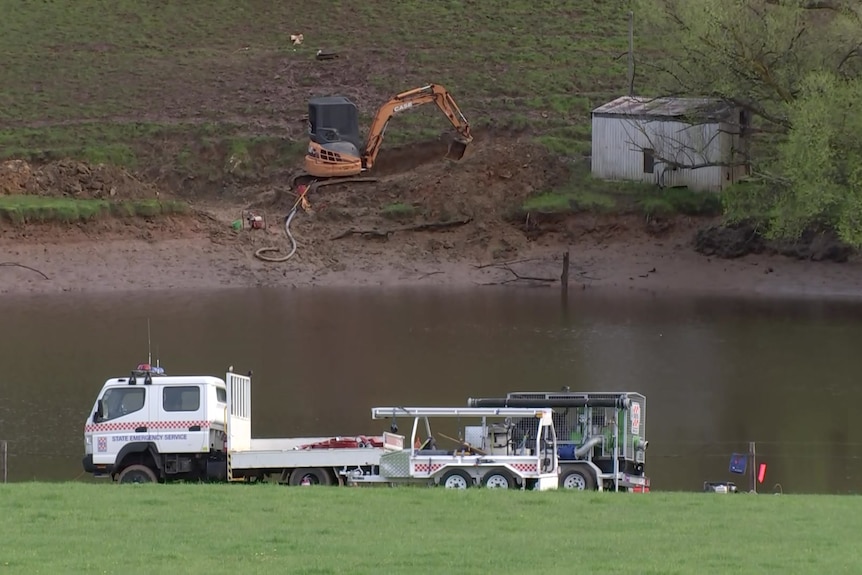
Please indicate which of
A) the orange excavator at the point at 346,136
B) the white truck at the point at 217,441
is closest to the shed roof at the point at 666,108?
the orange excavator at the point at 346,136

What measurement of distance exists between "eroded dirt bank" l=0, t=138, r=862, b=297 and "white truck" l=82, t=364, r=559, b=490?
961 inches

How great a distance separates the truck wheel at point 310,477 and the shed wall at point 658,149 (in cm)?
2893

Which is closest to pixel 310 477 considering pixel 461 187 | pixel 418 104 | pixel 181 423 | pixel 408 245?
pixel 181 423

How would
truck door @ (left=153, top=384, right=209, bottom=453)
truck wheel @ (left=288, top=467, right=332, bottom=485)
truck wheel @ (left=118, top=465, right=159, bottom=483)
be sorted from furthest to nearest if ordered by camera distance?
truck door @ (left=153, top=384, right=209, bottom=453), truck wheel @ (left=118, top=465, right=159, bottom=483), truck wheel @ (left=288, top=467, right=332, bottom=485)

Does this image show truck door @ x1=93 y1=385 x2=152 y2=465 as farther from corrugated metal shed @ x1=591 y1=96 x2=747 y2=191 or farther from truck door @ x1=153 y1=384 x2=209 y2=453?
corrugated metal shed @ x1=591 y1=96 x2=747 y2=191

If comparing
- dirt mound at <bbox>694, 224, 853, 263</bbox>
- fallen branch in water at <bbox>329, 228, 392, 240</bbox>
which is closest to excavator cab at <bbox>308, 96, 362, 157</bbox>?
fallen branch in water at <bbox>329, 228, 392, 240</bbox>

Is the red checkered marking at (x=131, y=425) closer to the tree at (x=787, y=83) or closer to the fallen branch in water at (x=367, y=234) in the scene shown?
the tree at (x=787, y=83)

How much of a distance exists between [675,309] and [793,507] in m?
26.0

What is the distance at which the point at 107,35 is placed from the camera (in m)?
65.8

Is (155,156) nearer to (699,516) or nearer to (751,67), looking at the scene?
(751,67)

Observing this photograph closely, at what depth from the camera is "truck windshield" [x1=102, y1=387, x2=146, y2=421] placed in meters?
25.1

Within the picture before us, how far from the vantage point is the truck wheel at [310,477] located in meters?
24.2

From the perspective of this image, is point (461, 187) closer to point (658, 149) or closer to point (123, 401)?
point (658, 149)

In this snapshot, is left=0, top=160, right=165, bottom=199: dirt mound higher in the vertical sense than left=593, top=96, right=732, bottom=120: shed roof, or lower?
lower
